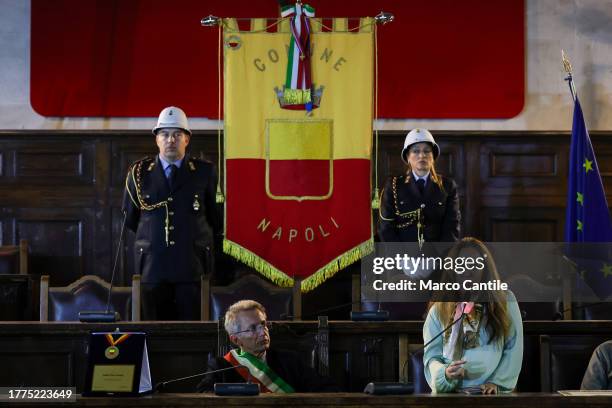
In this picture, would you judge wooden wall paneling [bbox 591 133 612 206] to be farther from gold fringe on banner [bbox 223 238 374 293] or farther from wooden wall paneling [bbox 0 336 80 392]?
wooden wall paneling [bbox 0 336 80 392]

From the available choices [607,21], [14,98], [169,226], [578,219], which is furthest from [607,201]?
[14,98]

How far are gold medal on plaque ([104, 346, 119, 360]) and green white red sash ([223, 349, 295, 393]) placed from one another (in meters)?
0.74

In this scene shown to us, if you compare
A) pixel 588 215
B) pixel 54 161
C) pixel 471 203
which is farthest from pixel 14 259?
pixel 588 215

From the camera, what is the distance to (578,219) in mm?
6621

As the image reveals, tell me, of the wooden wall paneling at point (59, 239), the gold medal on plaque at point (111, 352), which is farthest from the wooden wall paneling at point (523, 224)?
the gold medal on plaque at point (111, 352)

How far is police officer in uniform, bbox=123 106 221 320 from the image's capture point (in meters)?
5.66

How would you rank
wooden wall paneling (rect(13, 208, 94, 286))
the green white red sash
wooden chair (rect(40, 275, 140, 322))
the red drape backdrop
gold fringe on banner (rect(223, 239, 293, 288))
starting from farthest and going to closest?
the red drape backdrop, wooden wall paneling (rect(13, 208, 94, 286)), gold fringe on banner (rect(223, 239, 293, 288)), wooden chair (rect(40, 275, 140, 322)), the green white red sash

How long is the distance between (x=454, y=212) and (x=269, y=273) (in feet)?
3.83

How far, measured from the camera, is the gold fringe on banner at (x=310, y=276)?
6.25m

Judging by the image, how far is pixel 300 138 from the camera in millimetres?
6379

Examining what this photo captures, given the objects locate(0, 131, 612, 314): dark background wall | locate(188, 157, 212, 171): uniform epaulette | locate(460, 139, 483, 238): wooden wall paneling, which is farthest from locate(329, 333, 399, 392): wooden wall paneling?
locate(460, 139, 483, 238): wooden wall paneling

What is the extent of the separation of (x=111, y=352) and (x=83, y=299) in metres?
2.01

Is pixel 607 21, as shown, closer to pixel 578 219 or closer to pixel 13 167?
pixel 578 219

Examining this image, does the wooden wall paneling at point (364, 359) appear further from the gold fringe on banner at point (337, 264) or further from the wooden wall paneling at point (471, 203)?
the wooden wall paneling at point (471, 203)
